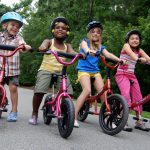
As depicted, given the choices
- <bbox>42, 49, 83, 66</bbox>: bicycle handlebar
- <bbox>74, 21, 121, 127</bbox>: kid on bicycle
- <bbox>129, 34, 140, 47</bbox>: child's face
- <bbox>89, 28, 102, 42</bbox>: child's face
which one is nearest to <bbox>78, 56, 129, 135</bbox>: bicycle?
<bbox>74, 21, 121, 127</bbox>: kid on bicycle

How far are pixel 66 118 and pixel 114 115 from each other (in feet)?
3.54

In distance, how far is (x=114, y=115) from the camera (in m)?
6.77

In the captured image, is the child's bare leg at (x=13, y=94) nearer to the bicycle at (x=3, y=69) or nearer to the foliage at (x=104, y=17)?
the bicycle at (x=3, y=69)

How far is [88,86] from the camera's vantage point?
285 inches

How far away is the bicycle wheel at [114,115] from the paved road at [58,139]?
0.12 m

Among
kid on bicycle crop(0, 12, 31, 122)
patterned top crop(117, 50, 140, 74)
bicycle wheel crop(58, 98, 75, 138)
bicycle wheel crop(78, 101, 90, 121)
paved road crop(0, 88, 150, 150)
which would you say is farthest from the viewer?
bicycle wheel crop(78, 101, 90, 121)

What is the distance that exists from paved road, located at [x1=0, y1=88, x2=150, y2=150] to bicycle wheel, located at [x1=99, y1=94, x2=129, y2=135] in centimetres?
12

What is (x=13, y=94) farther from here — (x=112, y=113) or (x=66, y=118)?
(x=112, y=113)

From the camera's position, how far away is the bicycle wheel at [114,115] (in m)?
6.43

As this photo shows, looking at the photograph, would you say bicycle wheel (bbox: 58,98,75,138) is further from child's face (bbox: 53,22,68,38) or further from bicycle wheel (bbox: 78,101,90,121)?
bicycle wheel (bbox: 78,101,90,121)

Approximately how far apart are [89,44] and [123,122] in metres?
1.72

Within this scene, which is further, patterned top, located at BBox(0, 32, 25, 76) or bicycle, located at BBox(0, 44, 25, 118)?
patterned top, located at BBox(0, 32, 25, 76)

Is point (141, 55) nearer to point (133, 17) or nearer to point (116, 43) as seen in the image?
point (116, 43)

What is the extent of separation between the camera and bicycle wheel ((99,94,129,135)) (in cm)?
643
